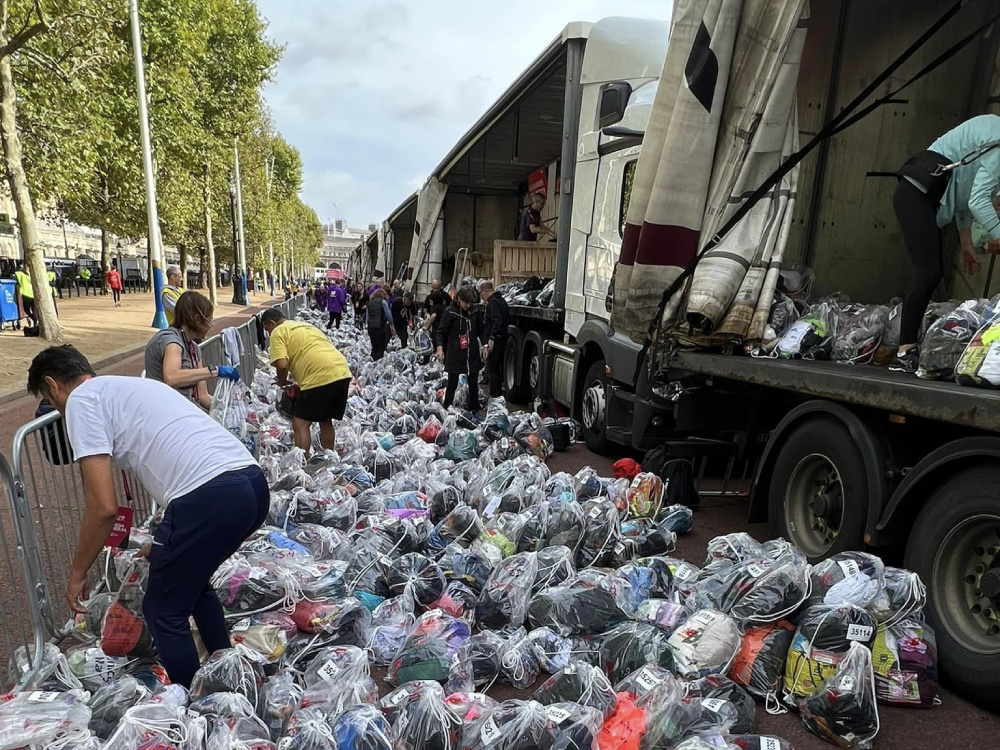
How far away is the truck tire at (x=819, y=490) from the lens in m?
3.09

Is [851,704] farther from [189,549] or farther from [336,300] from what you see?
[336,300]

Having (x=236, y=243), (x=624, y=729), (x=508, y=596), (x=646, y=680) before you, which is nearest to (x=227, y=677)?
(x=508, y=596)

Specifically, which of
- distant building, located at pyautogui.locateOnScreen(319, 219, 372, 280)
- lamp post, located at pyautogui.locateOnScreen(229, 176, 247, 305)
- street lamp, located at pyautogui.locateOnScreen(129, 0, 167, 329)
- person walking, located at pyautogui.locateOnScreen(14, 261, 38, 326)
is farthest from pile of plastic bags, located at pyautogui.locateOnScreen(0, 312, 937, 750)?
distant building, located at pyautogui.locateOnScreen(319, 219, 372, 280)

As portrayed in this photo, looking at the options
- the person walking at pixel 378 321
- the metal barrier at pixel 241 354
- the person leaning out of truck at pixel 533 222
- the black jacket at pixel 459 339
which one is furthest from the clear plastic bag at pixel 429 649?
the person walking at pixel 378 321

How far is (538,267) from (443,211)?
3.07 metres

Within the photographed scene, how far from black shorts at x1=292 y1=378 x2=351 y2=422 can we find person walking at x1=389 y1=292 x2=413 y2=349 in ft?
26.8

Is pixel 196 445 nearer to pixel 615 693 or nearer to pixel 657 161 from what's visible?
pixel 615 693

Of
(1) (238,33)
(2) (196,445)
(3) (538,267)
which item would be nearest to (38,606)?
(2) (196,445)

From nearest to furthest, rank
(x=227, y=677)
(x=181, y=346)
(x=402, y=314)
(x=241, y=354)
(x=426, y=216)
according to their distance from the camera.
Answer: (x=227, y=677), (x=181, y=346), (x=241, y=354), (x=426, y=216), (x=402, y=314)

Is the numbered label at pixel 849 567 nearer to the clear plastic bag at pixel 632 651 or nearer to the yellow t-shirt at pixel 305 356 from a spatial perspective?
the clear plastic bag at pixel 632 651

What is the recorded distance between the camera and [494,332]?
25.8 feet

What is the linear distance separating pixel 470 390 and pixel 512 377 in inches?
56.0

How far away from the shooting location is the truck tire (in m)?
3.09

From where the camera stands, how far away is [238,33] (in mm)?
23750
